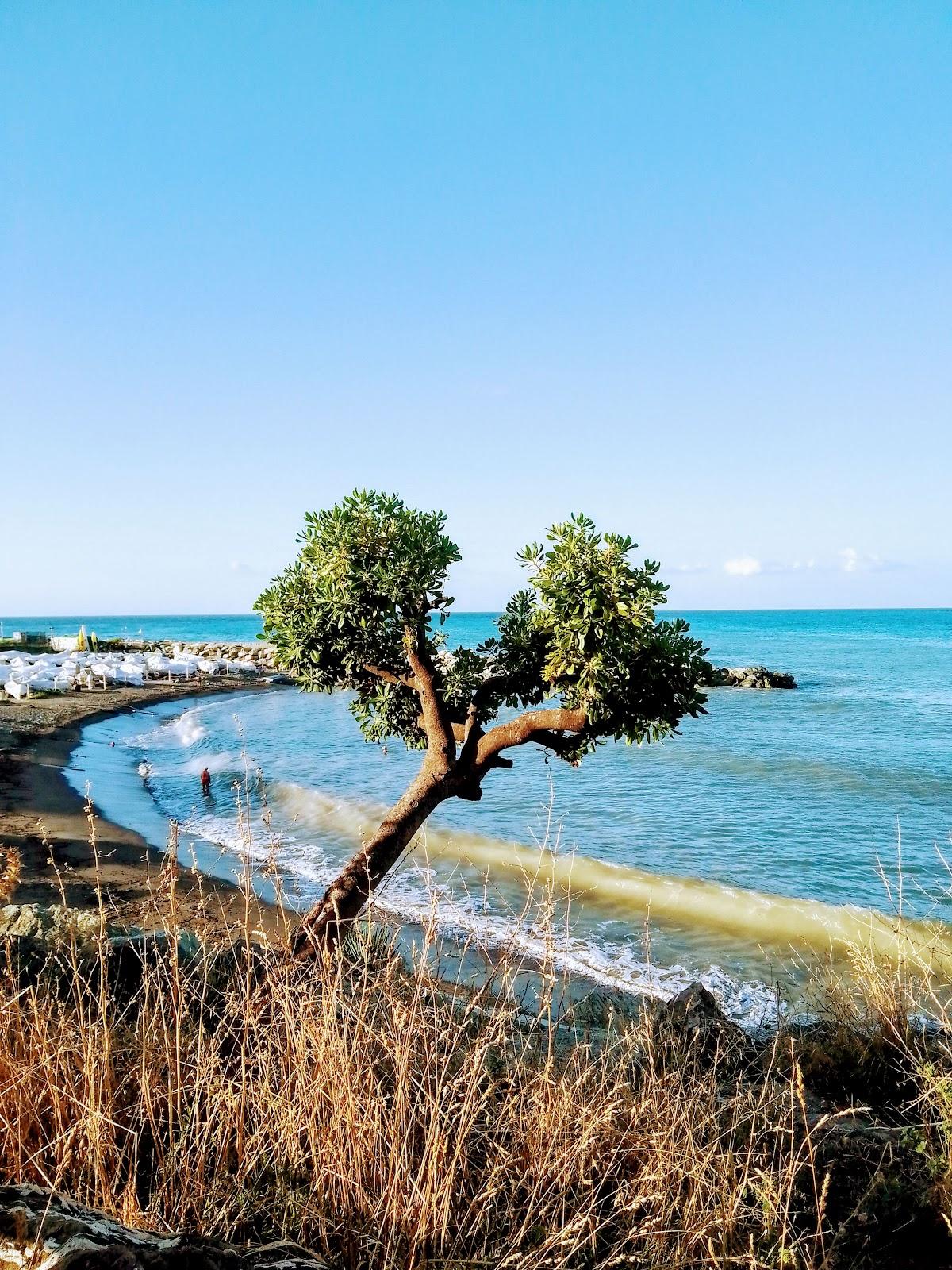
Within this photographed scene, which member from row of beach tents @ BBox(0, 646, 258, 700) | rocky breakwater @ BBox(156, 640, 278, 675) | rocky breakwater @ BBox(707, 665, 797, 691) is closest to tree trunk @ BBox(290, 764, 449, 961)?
row of beach tents @ BBox(0, 646, 258, 700)

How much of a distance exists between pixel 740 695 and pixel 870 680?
1208 centimetres

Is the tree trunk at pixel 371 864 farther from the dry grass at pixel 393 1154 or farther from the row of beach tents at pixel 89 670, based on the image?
the row of beach tents at pixel 89 670

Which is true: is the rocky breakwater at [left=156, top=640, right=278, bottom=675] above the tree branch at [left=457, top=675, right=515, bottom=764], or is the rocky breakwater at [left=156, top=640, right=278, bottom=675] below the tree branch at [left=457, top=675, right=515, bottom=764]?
below

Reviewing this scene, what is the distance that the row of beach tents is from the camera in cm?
3712

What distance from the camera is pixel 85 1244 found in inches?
79.0

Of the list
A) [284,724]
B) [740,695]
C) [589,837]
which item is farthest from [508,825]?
[740,695]

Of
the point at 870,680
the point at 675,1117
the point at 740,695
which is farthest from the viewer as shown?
the point at 870,680

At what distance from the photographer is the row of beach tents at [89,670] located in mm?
37125

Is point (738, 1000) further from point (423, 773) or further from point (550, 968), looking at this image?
point (550, 968)

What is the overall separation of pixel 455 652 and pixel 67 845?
13.3 meters

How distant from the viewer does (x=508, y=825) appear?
20062 mm

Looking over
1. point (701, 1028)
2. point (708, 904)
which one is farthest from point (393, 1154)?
point (708, 904)

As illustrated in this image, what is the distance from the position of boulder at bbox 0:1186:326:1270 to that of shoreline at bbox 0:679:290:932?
68.9 inches

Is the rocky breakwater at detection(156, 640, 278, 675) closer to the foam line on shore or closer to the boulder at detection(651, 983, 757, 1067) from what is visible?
the foam line on shore
